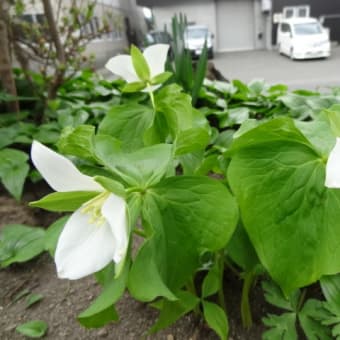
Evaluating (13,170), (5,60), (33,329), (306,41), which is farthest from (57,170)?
(306,41)

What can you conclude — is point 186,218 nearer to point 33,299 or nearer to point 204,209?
point 204,209

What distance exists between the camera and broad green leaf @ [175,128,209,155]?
299 millimetres

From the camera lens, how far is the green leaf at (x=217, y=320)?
368 millimetres

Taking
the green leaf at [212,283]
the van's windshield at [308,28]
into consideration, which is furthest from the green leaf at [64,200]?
the van's windshield at [308,28]

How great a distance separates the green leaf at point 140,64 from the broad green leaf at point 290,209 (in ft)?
0.69

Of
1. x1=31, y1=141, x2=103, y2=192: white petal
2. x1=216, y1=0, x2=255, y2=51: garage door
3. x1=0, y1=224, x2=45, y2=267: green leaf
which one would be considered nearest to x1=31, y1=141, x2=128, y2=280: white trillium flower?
x1=31, y1=141, x2=103, y2=192: white petal

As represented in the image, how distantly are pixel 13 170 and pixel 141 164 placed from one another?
23.2 inches

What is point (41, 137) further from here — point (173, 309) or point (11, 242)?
point (173, 309)

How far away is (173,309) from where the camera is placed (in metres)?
0.35

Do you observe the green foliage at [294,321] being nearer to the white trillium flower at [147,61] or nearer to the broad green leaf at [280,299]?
the broad green leaf at [280,299]

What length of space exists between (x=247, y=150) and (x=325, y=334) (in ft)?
0.81

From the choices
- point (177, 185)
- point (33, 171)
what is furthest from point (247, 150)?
point (33, 171)

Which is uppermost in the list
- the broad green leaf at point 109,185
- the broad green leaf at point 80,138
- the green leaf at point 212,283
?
the broad green leaf at point 80,138

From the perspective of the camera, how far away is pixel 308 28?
318cm
